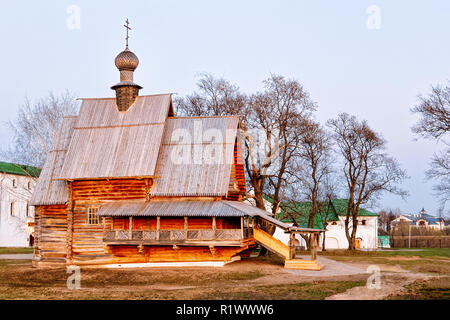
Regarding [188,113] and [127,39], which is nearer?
[127,39]

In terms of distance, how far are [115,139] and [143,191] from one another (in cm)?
399

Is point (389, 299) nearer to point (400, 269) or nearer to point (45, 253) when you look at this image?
point (400, 269)

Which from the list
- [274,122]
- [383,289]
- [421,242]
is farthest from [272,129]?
[421,242]

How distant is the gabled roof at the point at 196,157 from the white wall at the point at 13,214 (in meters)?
31.9

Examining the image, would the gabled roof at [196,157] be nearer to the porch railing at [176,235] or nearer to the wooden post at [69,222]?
the porch railing at [176,235]

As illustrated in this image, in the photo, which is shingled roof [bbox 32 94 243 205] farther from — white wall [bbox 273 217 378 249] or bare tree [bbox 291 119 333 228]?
white wall [bbox 273 217 378 249]

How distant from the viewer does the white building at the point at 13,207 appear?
5400cm

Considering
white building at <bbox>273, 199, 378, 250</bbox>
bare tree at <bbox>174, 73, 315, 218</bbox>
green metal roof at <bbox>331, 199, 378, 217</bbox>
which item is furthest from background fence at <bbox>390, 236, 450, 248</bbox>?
bare tree at <bbox>174, 73, 315, 218</bbox>

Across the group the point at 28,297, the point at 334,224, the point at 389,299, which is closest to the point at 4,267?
the point at 28,297

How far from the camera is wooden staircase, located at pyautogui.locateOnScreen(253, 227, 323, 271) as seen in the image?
25.0 metres

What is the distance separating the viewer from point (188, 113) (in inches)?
1523

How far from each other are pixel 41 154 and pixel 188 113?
1298 cm

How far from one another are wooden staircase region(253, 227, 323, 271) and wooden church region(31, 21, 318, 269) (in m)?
0.06

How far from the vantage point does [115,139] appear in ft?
94.0
